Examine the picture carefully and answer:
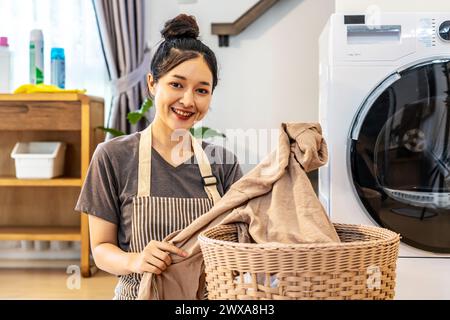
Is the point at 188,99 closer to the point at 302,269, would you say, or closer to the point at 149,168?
the point at 149,168

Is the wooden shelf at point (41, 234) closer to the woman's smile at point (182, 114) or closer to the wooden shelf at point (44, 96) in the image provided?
the wooden shelf at point (44, 96)

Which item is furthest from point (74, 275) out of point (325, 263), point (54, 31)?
point (325, 263)

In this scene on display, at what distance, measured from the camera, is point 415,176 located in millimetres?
1722

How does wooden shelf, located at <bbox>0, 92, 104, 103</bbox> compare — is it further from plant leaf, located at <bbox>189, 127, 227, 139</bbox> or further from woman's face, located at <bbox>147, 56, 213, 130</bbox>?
woman's face, located at <bbox>147, 56, 213, 130</bbox>

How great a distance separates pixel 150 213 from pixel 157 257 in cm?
29

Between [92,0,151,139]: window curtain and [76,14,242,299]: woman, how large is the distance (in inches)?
62.4

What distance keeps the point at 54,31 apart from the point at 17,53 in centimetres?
22

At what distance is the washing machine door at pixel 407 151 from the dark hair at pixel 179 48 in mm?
700

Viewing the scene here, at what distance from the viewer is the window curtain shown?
2756mm

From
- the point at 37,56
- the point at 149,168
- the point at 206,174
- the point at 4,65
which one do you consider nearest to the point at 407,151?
the point at 206,174

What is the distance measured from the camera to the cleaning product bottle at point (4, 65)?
8.93 feet

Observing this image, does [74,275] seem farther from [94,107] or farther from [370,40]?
[370,40]

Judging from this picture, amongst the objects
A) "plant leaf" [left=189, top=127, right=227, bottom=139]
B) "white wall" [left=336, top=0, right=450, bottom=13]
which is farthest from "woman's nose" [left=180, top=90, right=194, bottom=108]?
"plant leaf" [left=189, top=127, right=227, bottom=139]

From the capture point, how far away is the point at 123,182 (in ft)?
3.88
